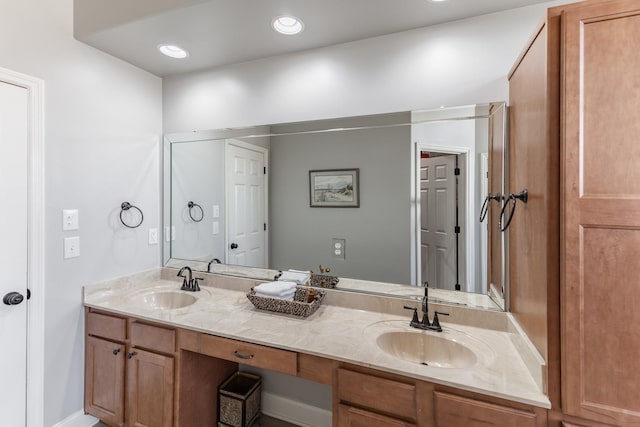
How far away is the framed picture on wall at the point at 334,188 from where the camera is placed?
1918 mm

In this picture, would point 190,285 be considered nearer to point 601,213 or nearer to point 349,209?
point 349,209

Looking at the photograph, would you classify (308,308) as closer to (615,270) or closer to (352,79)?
(615,270)

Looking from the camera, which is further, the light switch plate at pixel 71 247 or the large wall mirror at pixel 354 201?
the light switch plate at pixel 71 247

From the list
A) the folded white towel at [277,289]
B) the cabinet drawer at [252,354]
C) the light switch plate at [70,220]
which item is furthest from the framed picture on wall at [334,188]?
the light switch plate at [70,220]

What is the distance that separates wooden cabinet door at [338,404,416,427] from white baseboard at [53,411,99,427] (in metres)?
1.79

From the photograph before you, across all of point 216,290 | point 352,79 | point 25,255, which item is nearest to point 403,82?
point 352,79

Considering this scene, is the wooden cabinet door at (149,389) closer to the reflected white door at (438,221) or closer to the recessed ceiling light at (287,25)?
the reflected white door at (438,221)

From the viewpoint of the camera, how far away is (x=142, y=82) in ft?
7.55

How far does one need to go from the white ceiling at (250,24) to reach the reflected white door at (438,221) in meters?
0.78

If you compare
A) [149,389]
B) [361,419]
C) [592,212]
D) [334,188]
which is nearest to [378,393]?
[361,419]

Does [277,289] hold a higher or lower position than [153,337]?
higher

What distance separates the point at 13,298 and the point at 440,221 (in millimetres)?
2396

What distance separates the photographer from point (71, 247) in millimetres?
1871

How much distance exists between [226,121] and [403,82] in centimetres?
131
